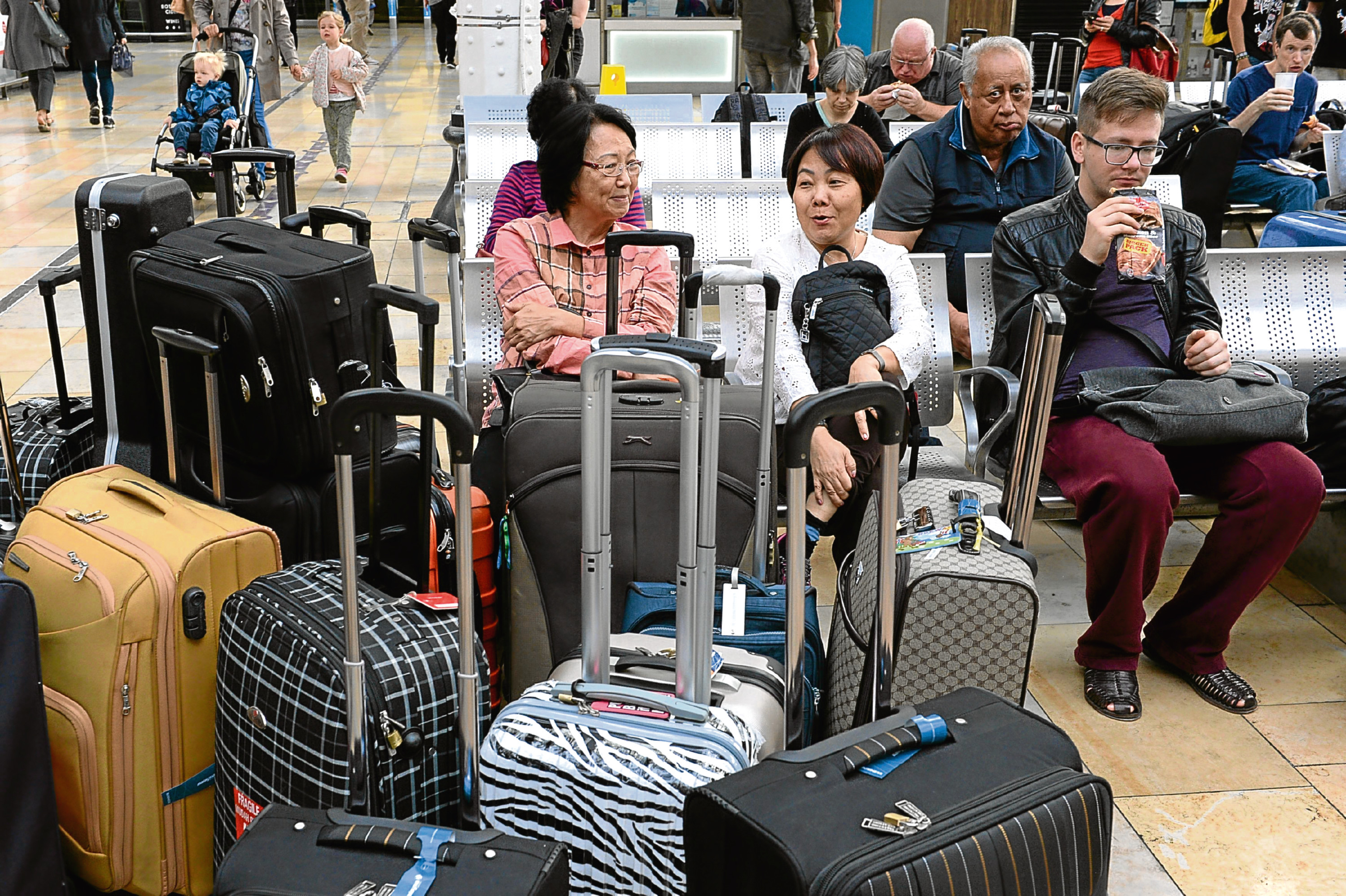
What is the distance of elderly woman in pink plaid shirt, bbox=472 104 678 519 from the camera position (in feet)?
9.60

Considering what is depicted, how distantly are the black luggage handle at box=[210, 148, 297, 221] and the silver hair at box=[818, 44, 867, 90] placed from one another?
2.87m

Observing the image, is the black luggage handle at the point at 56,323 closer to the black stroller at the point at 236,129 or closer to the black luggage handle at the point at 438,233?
the black luggage handle at the point at 438,233

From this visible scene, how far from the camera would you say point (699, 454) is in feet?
7.16

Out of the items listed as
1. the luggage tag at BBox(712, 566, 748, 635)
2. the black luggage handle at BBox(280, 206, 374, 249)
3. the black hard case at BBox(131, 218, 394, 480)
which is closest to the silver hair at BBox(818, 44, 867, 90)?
the black luggage handle at BBox(280, 206, 374, 249)

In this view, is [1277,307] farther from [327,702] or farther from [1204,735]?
[327,702]

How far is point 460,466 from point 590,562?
0.25 metres

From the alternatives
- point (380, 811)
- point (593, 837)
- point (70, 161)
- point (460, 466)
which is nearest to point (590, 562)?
point (460, 466)

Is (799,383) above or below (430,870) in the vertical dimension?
above

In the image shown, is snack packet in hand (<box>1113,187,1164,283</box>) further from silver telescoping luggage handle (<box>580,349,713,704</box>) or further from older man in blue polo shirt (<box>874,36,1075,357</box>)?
silver telescoping luggage handle (<box>580,349,713,704</box>)

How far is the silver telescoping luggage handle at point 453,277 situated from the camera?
8.89 feet

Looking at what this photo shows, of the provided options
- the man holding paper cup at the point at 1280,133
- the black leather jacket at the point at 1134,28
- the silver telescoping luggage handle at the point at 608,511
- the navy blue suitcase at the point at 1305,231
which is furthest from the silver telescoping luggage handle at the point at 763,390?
the black leather jacket at the point at 1134,28

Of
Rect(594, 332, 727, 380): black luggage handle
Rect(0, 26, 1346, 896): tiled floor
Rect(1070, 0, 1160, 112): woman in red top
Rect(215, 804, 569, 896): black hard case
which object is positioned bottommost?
Rect(0, 26, 1346, 896): tiled floor

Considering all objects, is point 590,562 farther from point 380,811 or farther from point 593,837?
point 380,811

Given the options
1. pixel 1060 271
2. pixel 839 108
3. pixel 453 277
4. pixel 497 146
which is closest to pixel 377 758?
pixel 453 277
